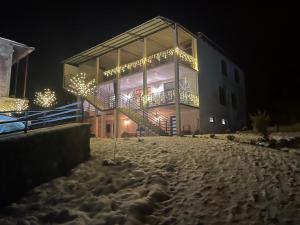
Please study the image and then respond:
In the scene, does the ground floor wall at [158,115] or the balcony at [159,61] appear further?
the ground floor wall at [158,115]

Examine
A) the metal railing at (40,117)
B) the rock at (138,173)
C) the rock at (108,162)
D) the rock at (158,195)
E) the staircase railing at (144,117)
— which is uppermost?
the staircase railing at (144,117)

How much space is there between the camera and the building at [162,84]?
67.4 ft

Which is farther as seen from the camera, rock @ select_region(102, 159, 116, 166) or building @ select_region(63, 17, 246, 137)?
building @ select_region(63, 17, 246, 137)

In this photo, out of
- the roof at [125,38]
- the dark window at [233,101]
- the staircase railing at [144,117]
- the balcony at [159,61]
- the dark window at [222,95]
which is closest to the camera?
the staircase railing at [144,117]

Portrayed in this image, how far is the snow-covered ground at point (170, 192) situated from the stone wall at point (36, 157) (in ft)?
0.95

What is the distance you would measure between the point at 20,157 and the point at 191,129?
15.9 m

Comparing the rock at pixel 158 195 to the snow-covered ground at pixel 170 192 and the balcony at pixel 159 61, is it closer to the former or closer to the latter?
the snow-covered ground at pixel 170 192

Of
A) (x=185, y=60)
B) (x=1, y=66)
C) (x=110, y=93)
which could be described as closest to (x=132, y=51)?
(x=110, y=93)

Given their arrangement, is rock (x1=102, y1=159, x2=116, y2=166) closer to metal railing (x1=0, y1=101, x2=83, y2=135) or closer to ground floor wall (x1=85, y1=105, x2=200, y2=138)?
metal railing (x1=0, y1=101, x2=83, y2=135)

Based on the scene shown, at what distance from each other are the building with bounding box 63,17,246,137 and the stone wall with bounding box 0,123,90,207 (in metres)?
10.5

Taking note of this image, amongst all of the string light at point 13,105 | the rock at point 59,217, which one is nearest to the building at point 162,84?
the string light at point 13,105

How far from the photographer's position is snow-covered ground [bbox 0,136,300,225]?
5.66 meters

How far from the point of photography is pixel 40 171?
7.46 meters

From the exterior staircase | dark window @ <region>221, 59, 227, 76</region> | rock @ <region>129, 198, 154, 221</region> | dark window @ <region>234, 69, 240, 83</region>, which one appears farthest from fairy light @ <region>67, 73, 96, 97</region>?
rock @ <region>129, 198, 154, 221</region>
